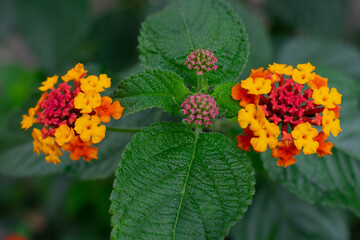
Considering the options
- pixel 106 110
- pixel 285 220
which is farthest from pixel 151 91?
pixel 285 220

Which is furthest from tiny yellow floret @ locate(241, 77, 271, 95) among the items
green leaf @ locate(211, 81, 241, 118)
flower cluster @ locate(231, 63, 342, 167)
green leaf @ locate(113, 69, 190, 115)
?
green leaf @ locate(113, 69, 190, 115)

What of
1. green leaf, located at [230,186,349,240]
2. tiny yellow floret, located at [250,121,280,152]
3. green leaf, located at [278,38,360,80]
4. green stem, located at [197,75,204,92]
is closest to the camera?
tiny yellow floret, located at [250,121,280,152]

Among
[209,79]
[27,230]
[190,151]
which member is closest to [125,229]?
[190,151]

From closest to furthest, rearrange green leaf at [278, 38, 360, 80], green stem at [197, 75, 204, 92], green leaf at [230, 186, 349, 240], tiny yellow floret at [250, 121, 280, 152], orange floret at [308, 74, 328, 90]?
tiny yellow floret at [250, 121, 280, 152] → orange floret at [308, 74, 328, 90] → green stem at [197, 75, 204, 92] → green leaf at [230, 186, 349, 240] → green leaf at [278, 38, 360, 80]

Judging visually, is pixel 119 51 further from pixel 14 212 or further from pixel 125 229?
pixel 125 229

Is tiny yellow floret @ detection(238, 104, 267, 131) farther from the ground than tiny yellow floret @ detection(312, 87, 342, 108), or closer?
closer

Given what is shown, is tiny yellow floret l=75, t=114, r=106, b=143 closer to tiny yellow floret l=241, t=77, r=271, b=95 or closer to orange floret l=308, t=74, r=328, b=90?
tiny yellow floret l=241, t=77, r=271, b=95

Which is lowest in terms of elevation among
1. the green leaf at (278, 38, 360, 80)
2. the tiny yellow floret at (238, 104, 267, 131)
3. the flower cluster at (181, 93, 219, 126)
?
the tiny yellow floret at (238, 104, 267, 131)

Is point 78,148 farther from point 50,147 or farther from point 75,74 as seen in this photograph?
point 75,74
